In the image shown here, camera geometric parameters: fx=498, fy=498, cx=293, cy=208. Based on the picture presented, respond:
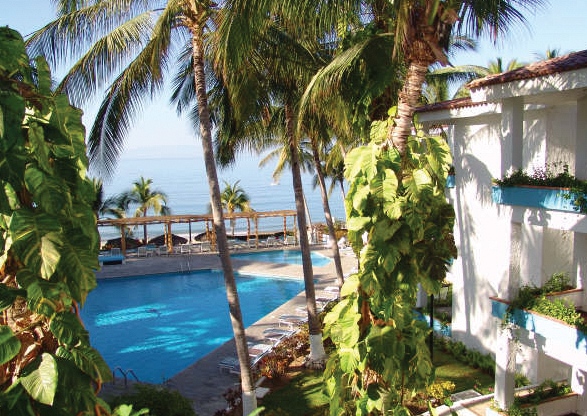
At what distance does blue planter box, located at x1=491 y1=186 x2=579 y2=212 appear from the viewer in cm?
790

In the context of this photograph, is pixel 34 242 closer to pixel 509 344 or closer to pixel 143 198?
pixel 509 344

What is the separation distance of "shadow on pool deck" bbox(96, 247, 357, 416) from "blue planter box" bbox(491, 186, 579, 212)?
7439 millimetres

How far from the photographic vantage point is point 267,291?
23219 mm

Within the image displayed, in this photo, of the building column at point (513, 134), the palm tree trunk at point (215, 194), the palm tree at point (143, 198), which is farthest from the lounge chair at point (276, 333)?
the palm tree at point (143, 198)

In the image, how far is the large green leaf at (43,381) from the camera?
2.46m

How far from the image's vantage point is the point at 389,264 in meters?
6.03

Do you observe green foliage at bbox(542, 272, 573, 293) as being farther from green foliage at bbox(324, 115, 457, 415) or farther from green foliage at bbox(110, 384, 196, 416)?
green foliage at bbox(110, 384, 196, 416)

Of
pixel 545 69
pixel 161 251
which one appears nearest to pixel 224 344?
pixel 545 69

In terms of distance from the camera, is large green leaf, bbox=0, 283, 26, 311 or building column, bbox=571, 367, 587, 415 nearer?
large green leaf, bbox=0, 283, 26, 311

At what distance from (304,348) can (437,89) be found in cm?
1575

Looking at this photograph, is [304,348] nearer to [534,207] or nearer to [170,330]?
[170,330]

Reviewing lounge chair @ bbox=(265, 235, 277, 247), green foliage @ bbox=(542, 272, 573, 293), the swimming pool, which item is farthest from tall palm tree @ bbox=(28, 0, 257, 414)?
lounge chair @ bbox=(265, 235, 277, 247)

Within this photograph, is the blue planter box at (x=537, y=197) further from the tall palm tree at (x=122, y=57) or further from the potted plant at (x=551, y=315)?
the tall palm tree at (x=122, y=57)

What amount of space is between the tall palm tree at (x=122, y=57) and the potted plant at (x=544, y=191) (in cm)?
541
